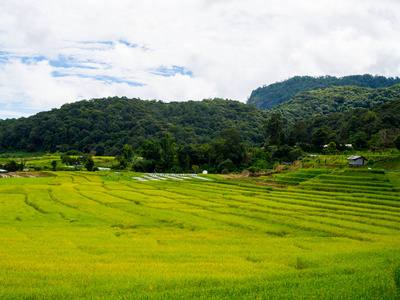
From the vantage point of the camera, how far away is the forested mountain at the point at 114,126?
10975cm

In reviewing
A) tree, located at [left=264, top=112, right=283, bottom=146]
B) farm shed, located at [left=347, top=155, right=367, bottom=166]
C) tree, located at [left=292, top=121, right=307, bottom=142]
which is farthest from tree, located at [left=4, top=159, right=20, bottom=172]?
tree, located at [left=292, top=121, right=307, bottom=142]

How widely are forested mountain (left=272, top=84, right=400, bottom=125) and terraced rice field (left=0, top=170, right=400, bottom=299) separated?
4304 inches

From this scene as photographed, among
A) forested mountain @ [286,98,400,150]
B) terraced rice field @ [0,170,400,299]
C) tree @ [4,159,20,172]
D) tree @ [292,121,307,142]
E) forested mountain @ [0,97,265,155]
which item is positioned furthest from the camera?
forested mountain @ [0,97,265,155]

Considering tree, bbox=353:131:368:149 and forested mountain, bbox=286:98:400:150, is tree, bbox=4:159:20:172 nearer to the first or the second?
forested mountain, bbox=286:98:400:150

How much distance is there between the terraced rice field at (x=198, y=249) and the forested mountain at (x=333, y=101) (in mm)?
109325

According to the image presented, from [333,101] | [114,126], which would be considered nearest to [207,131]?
[114,126]

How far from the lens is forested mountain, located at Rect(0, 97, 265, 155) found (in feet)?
360

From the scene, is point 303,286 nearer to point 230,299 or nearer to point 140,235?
point 230,299

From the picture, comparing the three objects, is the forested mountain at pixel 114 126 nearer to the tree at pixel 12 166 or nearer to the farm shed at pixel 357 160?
the tree at pixel 12 166

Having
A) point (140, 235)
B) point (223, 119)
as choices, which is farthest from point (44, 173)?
point (223, 119)

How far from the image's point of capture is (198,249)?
39.5 ft

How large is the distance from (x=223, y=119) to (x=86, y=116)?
202 ft

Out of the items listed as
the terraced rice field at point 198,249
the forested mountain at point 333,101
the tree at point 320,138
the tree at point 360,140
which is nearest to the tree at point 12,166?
the terraced rice field at point 198,249

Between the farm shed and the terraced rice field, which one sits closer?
the terraced rice field
